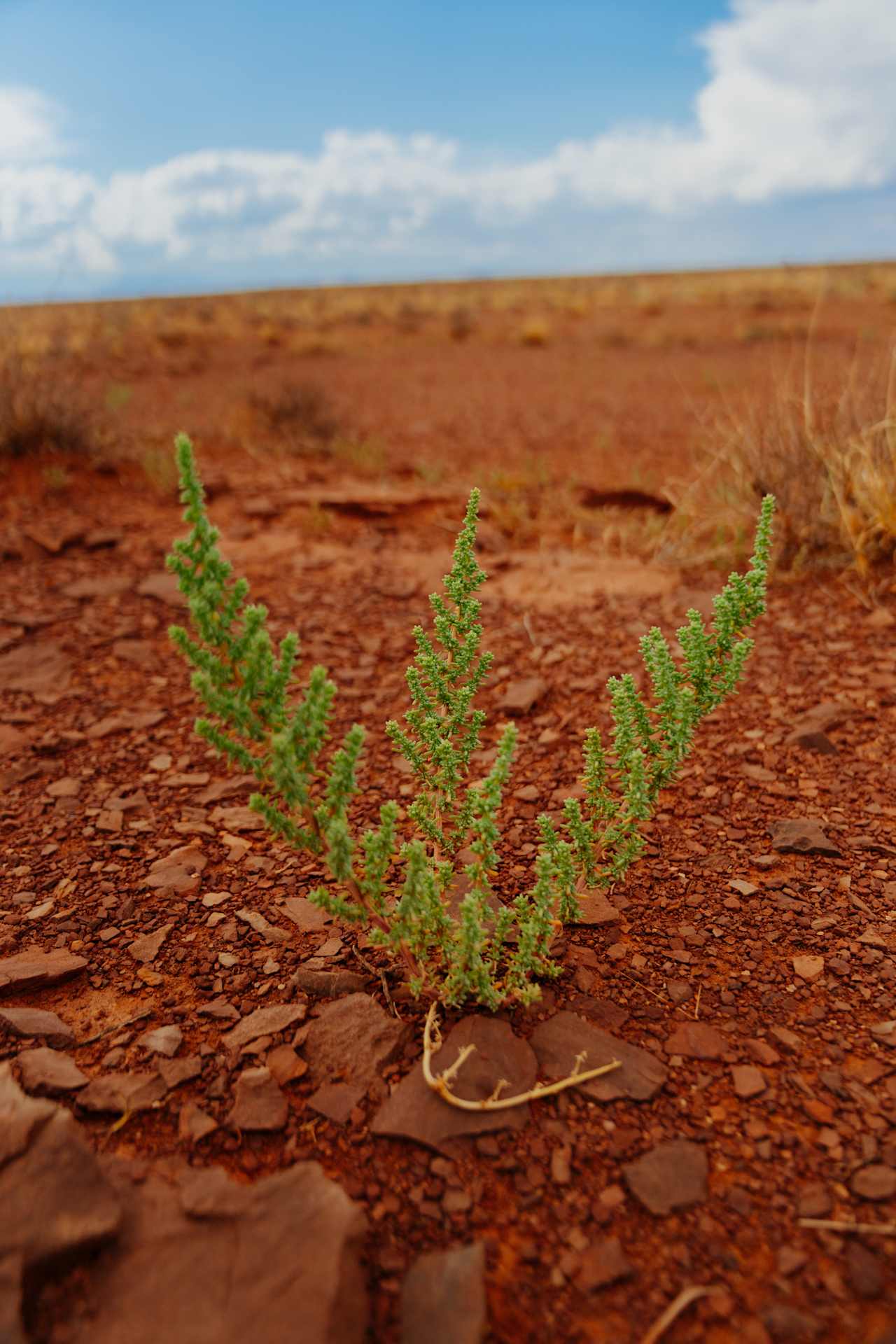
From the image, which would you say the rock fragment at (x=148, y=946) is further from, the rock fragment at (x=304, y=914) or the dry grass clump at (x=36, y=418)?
the dry grass clump at (x=36, y=418)

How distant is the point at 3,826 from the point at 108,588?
2.02 m

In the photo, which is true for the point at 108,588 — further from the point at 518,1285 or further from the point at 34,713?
the point at 518,1285

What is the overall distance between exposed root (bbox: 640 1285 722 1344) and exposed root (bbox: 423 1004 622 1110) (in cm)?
39

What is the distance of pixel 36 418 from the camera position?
6289 millimetres

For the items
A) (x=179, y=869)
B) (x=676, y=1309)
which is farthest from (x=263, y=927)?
(x=676, y=1309)

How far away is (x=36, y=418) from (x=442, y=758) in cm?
541

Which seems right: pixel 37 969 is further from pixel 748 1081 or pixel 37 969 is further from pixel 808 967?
pixel 808 967

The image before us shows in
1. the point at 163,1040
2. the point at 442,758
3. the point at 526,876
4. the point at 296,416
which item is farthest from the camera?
the point at 296,416

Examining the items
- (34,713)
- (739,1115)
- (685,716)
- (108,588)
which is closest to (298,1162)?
(739,1115)

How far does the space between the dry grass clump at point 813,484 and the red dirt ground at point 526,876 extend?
0.22 metres

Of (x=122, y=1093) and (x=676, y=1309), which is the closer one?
(x=676, y=1309)

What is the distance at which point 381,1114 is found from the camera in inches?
67.7

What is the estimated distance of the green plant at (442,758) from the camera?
162 centimetres

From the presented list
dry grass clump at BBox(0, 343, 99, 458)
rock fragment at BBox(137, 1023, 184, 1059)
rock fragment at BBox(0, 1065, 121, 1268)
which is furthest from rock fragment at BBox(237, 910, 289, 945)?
dry grass clump at BBox(0, 343, 99, 458)
